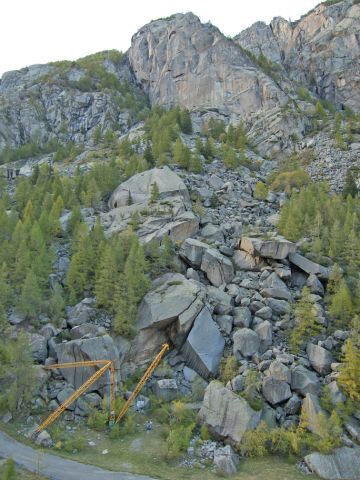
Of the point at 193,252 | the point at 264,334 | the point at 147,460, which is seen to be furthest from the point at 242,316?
the point at 147,460

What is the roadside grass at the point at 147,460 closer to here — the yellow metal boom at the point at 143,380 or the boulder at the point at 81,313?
the yellow metal boom at the point at 143,380

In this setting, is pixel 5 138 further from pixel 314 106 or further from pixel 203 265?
pixel 203 265

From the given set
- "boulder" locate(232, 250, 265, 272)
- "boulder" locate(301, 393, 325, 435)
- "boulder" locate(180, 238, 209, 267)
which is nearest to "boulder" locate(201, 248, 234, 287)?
"boulder" locate(180, 238, 209, 267)

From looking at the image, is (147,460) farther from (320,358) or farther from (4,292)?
(4,292)

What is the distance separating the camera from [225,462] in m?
29.1

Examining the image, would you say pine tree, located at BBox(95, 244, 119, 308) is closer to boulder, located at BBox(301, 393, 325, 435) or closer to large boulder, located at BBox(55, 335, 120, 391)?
large boulder, located at BBox(55, 335, 120, 391)

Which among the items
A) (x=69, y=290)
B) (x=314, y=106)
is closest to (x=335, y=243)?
(x=69, y=290)

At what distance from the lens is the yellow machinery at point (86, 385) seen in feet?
110

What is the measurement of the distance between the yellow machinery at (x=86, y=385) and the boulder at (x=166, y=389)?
12.6 ft

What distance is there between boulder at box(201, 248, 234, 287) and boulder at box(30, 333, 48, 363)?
17871mm

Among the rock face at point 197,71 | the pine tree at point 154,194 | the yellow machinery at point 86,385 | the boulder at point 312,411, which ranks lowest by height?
the boulder at point 312,411

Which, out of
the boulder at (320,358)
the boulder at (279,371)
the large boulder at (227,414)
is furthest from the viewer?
the boulder at (320,358)

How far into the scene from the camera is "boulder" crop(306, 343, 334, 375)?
37.5m

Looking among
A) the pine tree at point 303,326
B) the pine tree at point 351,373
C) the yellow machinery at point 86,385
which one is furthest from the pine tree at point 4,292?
the pine tree at point 351,373
